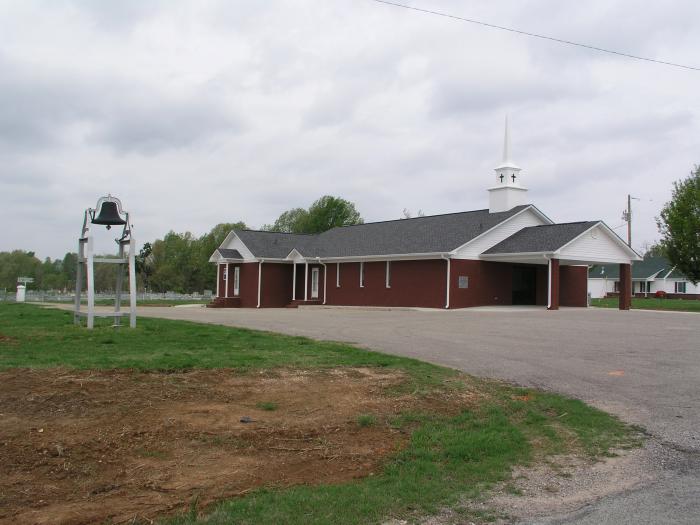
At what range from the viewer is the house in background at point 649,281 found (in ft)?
217

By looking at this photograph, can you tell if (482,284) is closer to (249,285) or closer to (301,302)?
(301,302)

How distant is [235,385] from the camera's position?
8.13m

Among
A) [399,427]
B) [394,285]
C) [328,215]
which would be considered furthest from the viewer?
[328,215]

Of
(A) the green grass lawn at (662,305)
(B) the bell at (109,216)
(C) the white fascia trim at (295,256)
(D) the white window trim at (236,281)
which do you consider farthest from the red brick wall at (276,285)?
(B) the bell at (109,216)

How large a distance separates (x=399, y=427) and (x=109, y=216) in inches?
476

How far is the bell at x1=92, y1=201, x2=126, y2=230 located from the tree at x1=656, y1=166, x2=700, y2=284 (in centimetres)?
3175

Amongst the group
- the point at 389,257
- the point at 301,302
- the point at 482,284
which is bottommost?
the point at 301,302

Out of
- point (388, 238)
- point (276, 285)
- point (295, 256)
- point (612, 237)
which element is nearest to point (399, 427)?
point (612, 237)

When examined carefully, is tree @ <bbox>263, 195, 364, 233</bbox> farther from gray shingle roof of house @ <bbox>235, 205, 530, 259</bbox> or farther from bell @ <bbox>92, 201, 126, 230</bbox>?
bell @ <bbox>92, 201, 126, 230</bbox>

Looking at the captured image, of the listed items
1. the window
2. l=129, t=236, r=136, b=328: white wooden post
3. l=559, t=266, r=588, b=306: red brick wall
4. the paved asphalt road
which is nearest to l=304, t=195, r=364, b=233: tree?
the window

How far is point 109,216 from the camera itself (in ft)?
54.0

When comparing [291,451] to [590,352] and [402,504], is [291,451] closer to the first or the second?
[402,504]

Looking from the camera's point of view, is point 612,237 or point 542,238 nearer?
Answer: point 542,238

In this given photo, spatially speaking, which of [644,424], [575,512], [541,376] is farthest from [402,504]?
[541,376]
